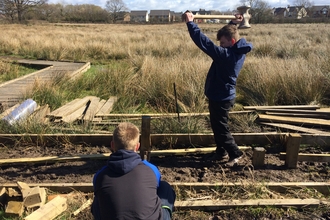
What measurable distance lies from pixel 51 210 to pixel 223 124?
90.5 inches

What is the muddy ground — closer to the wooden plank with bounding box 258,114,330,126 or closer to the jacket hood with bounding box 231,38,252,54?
the wooden plank with bounding box 258,114,330,126

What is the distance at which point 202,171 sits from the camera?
422 centimetres

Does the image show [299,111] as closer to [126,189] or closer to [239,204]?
[239,204]

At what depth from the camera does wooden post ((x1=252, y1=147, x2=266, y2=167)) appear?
4.16 meters

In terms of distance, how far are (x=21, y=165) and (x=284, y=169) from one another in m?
3.64

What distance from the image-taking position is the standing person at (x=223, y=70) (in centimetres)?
374

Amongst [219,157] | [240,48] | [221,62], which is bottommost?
[219,157]

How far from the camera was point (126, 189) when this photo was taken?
2219 mm

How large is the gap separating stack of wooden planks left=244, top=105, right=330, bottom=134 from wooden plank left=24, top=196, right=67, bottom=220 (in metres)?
3.83

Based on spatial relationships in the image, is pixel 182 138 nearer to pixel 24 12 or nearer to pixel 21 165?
pixel 21 165

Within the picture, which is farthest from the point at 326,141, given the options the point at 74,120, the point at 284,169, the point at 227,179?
the point at 74,120

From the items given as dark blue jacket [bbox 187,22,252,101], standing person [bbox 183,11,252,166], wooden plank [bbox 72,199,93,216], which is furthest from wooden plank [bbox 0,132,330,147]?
wooden plank [bbox 72,199,93,216]

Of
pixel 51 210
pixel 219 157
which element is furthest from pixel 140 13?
pixel 51 210

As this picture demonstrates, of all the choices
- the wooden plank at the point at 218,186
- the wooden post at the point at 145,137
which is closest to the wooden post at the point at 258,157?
the wooden plank at the point at 218,186
